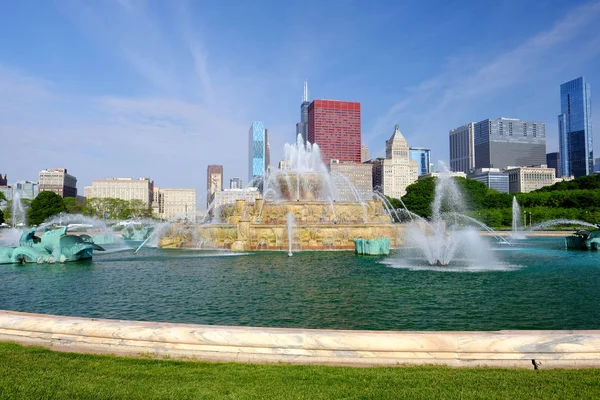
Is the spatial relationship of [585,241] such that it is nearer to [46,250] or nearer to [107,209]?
[46,250]

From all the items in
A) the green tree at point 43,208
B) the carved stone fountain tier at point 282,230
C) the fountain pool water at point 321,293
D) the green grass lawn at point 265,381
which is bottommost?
the fountain pool water at point 321,293

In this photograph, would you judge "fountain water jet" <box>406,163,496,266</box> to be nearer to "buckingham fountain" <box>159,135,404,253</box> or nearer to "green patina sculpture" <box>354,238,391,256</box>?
"buckingham fountain" <box>159,135,404,253</box>

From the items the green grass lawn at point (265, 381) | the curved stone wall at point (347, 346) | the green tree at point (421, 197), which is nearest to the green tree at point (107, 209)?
the green tree at point (421, 197)

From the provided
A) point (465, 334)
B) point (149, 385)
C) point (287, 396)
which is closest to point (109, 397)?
point (149, 385)

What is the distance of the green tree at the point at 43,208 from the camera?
79125 millimetres

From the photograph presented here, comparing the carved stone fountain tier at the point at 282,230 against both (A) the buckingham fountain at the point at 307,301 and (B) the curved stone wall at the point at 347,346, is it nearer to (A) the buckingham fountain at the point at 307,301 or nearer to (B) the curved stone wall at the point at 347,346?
(A) the buckingham fountain at the point at 307,301

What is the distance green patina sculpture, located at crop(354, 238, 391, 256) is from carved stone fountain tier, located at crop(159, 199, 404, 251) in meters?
3.04

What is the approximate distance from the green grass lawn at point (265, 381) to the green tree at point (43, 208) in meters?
84.3

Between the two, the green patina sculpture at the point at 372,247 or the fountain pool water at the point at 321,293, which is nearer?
the fountain pool water at the point at 321,293

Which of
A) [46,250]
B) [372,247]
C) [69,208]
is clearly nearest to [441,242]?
[372,247]

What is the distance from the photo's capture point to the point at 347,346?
19.9 feet

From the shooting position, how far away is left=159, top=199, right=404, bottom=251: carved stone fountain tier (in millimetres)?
27922

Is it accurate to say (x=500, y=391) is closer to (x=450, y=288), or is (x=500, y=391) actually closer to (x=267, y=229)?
(x=450, y=288)

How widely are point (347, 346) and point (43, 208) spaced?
87777mm
